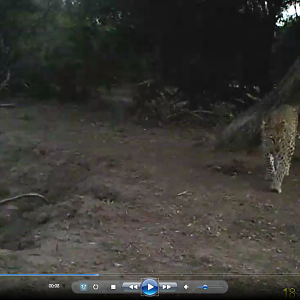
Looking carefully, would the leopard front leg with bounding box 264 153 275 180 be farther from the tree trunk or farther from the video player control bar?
the video player control bar

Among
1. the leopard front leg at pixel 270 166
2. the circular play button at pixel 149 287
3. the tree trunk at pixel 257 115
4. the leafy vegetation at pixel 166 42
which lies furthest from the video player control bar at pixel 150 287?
the leafy vegetation at pixel 166 42

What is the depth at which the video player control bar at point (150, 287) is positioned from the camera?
55.5 inches

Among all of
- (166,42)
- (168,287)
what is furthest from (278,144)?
(166,42)

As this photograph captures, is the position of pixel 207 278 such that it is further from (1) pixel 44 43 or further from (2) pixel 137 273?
(1) pixel 44 43

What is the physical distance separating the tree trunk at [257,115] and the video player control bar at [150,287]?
2.13 m

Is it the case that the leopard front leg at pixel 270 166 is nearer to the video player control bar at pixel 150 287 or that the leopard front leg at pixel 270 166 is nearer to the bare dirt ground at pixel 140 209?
the bare dirt ground at pixel 140 209

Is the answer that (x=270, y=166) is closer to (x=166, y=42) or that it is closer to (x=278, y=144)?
(x=278, y=144)

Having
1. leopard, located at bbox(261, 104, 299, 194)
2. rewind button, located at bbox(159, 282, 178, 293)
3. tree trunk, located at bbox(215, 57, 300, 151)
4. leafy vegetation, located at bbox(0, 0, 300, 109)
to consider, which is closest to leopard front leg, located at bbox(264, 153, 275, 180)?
leopard, located at bbox(261, 104, 299, 194)

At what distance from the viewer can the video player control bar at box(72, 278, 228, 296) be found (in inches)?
55.5

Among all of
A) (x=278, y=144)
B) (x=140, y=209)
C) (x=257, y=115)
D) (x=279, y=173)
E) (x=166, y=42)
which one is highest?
(x=166, y=42)

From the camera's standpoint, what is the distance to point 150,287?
4.71 feet

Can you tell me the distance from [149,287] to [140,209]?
1.12 meters

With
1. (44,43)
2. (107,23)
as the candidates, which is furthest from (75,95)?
(107,23)

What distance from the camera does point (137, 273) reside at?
1.58 metres
